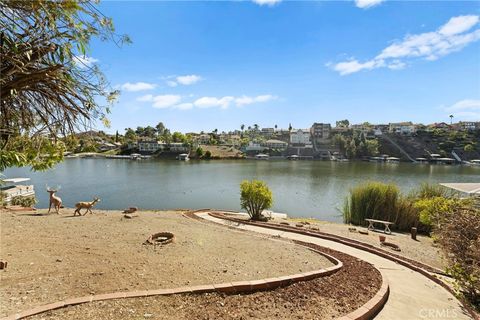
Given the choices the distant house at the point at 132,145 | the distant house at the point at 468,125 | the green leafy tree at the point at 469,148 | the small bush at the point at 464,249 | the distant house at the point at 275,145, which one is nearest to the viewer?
the small bush at the point at 464,249

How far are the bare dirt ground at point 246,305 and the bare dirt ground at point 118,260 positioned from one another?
395mm

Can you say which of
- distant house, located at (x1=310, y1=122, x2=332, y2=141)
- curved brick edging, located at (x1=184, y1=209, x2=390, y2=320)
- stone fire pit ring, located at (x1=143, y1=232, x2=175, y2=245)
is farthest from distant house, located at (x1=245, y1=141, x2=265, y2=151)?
curved brick edging, located at (x1=184, y1=209, x2=390, y2=320)

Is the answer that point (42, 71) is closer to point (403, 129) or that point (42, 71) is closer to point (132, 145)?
point (132, 145)

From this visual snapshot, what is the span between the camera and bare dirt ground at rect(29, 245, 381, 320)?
3.85 metres

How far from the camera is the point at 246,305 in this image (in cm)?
441

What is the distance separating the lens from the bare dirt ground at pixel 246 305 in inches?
152

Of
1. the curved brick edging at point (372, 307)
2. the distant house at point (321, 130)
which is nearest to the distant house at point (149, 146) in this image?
the distant house at point (321, 130)

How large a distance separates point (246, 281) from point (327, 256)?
3.18m

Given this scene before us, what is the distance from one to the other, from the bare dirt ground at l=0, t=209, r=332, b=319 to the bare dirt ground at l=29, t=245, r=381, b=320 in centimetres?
40

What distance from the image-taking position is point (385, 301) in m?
5.26

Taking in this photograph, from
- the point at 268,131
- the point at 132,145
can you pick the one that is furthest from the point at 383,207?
the point at 268,131

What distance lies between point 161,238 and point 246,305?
4.65 meters

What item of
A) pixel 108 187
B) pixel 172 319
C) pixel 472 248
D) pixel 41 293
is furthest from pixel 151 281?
pixel 108 187

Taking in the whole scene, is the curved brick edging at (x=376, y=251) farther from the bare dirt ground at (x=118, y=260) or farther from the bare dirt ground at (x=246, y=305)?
the bare dirt ground at (x=118, y=260)
